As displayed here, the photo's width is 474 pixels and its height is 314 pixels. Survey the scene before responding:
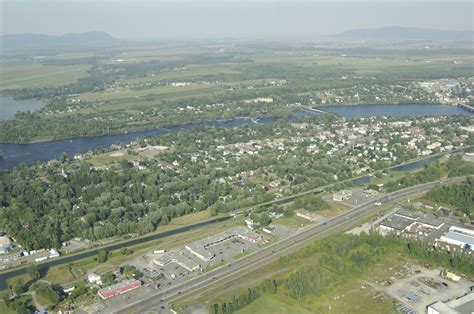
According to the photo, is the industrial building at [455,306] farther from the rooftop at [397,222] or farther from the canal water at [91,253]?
the canal water at [91,253]

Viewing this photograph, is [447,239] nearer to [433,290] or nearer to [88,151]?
[433,290]

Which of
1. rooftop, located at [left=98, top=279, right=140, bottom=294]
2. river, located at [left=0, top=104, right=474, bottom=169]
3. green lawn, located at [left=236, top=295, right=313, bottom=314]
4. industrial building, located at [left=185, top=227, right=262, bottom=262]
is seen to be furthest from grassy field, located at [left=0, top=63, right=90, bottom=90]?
green lawn, located at [left=236, top=295, right=313, bottom=314]

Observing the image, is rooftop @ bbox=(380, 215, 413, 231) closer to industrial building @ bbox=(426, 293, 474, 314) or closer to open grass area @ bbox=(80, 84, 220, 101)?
industrial building @ bbox=(426, 293, 474, 314)

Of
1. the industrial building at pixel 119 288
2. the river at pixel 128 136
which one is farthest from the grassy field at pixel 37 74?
the industrial building at pixel 119 288

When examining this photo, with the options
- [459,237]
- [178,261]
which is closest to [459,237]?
[459,237]

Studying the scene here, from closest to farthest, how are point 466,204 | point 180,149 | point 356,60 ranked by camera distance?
point 466,204
point 180,149
point 356,60

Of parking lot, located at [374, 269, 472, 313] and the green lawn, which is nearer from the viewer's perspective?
the green lawn

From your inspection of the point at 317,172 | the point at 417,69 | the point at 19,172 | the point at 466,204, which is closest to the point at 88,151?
the point at 19,172
